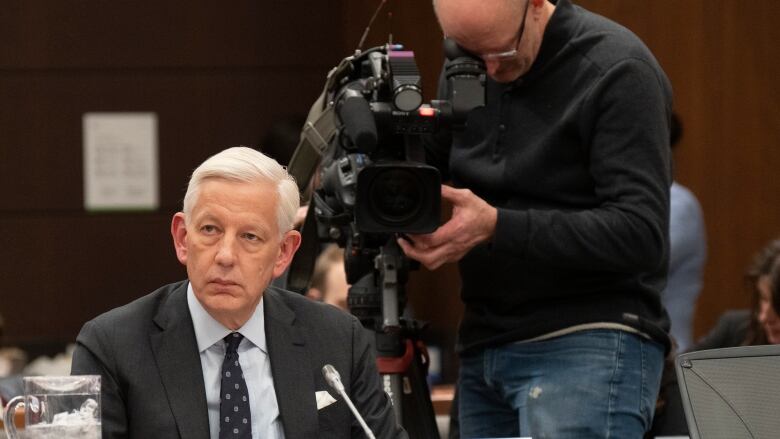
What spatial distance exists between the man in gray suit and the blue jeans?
21.4 inches

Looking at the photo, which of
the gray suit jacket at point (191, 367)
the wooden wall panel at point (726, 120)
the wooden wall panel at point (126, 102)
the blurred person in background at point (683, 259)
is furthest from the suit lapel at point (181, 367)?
the wooden wall panel at point (126, 102)

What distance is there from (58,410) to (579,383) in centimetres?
119

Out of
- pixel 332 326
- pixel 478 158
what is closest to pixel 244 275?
pixel 332 326

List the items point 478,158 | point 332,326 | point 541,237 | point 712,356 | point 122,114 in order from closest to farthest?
point 712,356 → point 332,326 → point 541,237 → point 478,158 → point 122,114

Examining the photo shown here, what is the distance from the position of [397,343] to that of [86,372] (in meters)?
0.79

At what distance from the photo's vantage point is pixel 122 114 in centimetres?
659

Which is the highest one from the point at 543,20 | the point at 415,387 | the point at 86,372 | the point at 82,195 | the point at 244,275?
the point at 543,20

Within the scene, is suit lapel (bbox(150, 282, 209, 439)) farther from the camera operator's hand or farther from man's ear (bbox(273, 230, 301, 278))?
the camera operator's hand

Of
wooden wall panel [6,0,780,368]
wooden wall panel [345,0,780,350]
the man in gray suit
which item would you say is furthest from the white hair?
wooden wall panel [6,0,780,368]

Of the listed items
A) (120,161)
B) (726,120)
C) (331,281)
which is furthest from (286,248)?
(120,161)

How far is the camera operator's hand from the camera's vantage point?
2.64 metres

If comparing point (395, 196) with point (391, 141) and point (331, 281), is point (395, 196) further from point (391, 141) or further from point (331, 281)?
point (331, 281)

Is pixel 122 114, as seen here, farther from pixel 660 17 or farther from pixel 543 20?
pixel 543 20

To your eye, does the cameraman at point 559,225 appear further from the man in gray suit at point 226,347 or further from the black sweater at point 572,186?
the man in gray suit at point 226,347
